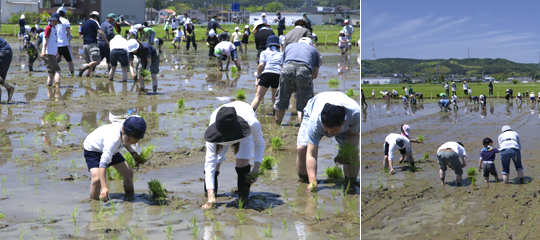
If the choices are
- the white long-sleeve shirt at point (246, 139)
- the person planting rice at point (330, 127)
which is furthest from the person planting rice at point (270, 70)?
the white long-sleeve shirt at point (246, 139)

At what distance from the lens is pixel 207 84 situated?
12672mm

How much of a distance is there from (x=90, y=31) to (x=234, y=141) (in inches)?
371

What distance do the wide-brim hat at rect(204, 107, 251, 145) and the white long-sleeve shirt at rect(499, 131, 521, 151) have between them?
12.9 feet

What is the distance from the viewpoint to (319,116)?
147 inches

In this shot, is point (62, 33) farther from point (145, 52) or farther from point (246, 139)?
point (246, 139)

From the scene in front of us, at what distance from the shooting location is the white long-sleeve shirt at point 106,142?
13.8ft

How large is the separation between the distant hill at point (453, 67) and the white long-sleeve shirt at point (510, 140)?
11.7 feet

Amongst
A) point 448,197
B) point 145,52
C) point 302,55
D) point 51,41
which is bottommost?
point 448,197

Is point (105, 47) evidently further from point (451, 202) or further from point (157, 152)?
point (451, 202)

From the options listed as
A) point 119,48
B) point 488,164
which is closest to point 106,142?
point 488,164

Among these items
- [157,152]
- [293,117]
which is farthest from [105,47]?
[157,152]

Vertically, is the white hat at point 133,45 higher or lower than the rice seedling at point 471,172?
higher

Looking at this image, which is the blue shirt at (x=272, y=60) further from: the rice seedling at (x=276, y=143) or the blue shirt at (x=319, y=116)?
the blue shirt at (x=319, y=116)

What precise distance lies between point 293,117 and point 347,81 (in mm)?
5880
